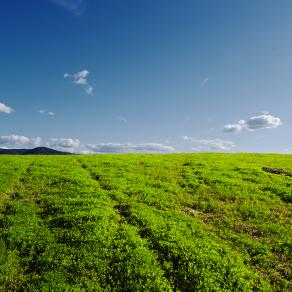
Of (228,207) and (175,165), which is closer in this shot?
(228,207)

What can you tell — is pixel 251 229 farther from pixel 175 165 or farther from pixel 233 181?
pixel 175 165

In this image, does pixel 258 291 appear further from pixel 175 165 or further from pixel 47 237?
pixel 175 165

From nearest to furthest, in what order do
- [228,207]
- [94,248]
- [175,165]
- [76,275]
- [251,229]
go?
[76,275] → [94,248] → [251,229] → [228,207] → [175,165]

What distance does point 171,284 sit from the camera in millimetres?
15695

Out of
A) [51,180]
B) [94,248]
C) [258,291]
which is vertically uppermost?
[51,180]

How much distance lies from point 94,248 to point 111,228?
8.50ft

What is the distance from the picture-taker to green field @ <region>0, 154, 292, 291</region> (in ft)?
52.5

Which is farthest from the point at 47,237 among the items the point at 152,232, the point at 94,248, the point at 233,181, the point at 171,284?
the point at 233,181

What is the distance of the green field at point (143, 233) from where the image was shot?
16.0m

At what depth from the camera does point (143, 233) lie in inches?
805

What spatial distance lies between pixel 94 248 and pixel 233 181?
20335 mm

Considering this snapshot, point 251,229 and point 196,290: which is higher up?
point 251,229

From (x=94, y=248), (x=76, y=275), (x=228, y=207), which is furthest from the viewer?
(x=228, y=207)

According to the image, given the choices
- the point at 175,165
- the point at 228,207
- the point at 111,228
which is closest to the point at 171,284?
the point at 111,228
